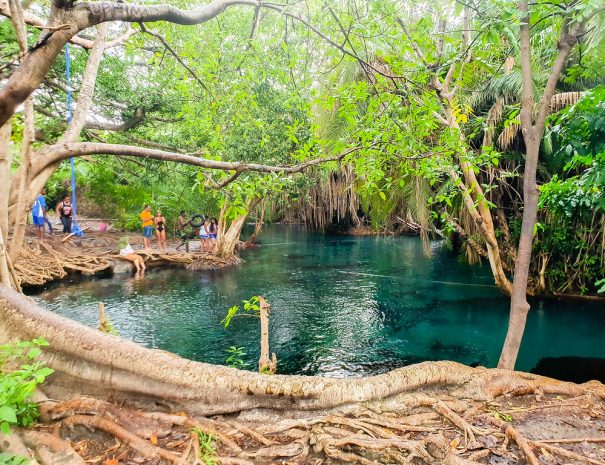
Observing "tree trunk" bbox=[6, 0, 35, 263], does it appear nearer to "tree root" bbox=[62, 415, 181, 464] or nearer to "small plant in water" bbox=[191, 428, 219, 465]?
"tree root" bbox=[62, 415, 181, 464]

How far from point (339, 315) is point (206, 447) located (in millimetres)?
7026

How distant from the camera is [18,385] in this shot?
200 cm

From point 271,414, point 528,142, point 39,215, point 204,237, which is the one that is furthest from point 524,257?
point 39,215

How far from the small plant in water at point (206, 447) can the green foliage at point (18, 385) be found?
3.09 ft

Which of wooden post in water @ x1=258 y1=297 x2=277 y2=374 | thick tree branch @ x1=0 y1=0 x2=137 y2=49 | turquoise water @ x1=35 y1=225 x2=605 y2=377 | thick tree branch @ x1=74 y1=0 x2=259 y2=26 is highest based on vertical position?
thick tree branch @ x1=0 y1=0 x2=137 y2=49

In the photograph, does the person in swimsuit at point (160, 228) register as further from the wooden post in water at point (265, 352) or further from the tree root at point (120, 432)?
the tree root at point (120, 432)

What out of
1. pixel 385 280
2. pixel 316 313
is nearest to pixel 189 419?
pixel 316 313

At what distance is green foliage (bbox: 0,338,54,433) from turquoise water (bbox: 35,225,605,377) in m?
4.19

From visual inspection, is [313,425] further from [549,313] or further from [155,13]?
[549,313]

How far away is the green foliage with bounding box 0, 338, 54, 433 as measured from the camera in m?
1.80

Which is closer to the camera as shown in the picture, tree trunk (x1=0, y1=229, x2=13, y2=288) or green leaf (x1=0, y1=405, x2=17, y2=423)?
green leaf (x1=0, y1=405, x2=17, y2=423)

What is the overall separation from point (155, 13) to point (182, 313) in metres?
7.87

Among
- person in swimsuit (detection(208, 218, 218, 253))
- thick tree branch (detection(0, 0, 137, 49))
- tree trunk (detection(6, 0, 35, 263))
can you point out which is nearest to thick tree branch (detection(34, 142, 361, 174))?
tree trunk (detection(6, 0, 35, 263))

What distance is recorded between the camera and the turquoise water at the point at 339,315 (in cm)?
694
